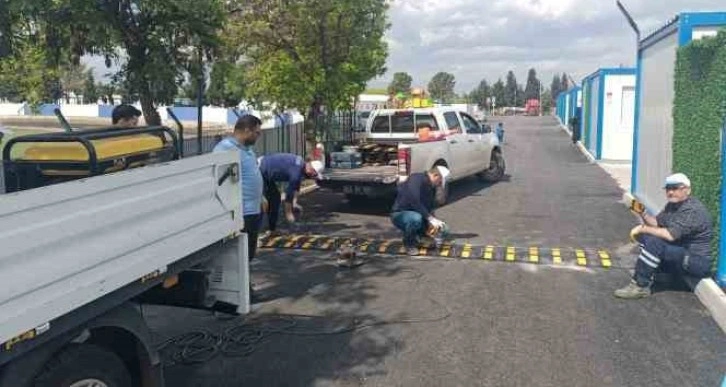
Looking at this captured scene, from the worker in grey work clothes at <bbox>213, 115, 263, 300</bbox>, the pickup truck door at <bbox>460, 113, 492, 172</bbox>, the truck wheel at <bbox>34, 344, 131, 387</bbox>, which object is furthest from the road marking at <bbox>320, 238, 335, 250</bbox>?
the pickup truck door at <bbox>460, 113, 492, 172</bbox>

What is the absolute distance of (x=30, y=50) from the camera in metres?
9.12

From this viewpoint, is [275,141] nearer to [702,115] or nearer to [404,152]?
[404,152]

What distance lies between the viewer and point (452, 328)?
593cm

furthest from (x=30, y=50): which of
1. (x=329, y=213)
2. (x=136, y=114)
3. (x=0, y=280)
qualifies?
(x=0, y=280)

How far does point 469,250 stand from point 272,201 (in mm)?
2895

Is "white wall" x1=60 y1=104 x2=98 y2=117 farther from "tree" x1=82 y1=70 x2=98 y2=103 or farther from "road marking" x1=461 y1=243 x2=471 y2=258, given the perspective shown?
"road marking" x1=461 y1=243 x2=471 y2=258

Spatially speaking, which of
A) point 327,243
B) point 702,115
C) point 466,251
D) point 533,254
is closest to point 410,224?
point 466,251

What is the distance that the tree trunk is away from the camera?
9.21 meters

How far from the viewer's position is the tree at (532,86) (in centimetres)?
14475

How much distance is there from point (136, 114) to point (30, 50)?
4.02m

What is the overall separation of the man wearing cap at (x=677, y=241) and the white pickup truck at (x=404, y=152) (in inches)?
195

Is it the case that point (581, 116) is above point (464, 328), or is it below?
above

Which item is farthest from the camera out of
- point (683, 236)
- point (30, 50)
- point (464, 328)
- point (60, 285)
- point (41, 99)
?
point (41, 99)

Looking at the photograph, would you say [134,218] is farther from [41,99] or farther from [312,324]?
[41,99]
